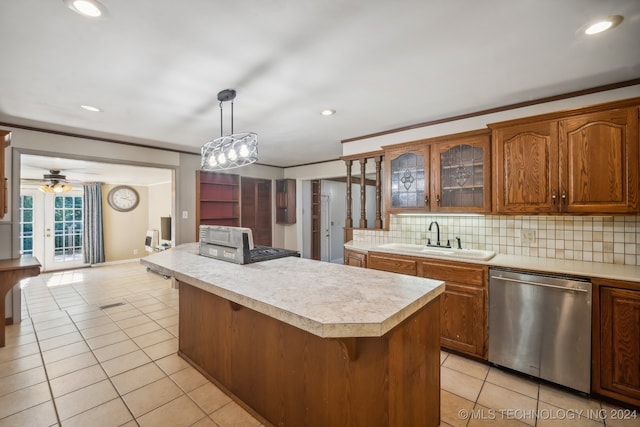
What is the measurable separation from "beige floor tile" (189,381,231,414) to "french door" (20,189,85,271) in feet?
22.4

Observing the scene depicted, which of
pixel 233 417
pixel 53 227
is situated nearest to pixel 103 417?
pixel 233 417

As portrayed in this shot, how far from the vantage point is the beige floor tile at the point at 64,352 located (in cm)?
258

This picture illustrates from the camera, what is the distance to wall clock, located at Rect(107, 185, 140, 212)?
7304mm

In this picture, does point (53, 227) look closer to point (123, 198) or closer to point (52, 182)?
point (52, 182)

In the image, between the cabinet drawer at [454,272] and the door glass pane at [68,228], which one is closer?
the cabinet drawer at [454,272]

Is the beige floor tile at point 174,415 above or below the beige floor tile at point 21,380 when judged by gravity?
below

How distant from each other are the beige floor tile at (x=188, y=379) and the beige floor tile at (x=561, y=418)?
7.91 ft

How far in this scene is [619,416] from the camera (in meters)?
1.85

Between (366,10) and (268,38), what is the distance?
597 mm

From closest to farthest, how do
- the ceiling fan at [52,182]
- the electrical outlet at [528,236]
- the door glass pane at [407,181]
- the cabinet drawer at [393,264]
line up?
the electrical outlet at [528,236]
the cabinet drawer at [393,264]
the door glass pane at [407,181]
the ceiling fan at [52,182]

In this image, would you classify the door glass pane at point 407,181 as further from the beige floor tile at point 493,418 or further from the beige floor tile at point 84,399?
the beige floor tile at point 84,399

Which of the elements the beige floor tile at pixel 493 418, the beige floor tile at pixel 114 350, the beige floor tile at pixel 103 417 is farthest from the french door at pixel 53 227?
the beige floor tile at pixel 493 418

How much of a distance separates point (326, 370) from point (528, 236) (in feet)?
8.22

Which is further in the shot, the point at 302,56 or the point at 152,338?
the point at 152,338
